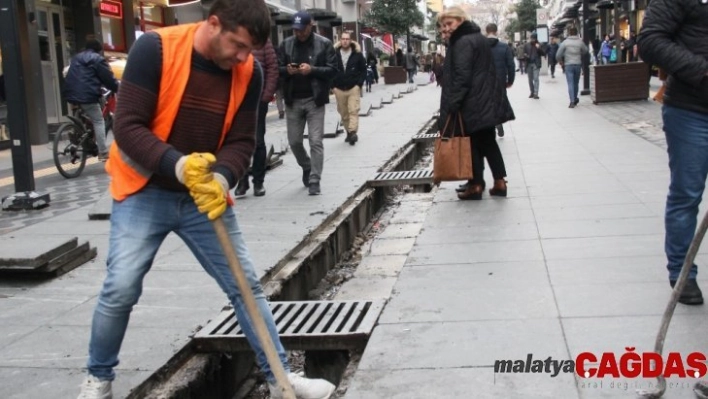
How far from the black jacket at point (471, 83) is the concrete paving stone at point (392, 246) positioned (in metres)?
1.38

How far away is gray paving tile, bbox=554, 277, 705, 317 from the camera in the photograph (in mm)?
4375

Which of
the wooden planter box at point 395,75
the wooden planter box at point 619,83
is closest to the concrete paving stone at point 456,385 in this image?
the wooden planter box at point 619,83

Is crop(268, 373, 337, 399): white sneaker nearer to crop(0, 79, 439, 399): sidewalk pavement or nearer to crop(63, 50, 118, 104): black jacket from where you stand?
crop(0, 79, 439, 399): sidewalk pavement

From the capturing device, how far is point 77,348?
13.6ft

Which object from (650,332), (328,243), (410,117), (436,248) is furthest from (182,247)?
(410,117)

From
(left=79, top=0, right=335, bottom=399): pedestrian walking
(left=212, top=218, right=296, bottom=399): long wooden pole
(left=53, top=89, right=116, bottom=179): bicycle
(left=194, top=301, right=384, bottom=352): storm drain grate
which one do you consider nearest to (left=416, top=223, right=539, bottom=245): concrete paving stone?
(left=194, top=301, right=384, bottom=352): storm drain grate

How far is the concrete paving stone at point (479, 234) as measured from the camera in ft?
21.1

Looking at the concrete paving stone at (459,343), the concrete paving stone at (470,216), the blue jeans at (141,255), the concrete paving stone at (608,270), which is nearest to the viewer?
the blue jeans at (141,255)

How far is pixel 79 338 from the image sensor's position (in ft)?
14.1

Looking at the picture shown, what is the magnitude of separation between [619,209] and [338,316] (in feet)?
11.4

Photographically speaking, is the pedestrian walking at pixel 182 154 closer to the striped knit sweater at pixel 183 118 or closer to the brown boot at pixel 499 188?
the striped knit sweater at pixel 183 118

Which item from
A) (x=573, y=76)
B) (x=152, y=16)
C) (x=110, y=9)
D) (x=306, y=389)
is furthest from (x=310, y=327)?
(x=152, y=16)

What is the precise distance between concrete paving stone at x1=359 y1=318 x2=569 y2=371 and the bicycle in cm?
771

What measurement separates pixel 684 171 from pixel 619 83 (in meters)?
15.2
